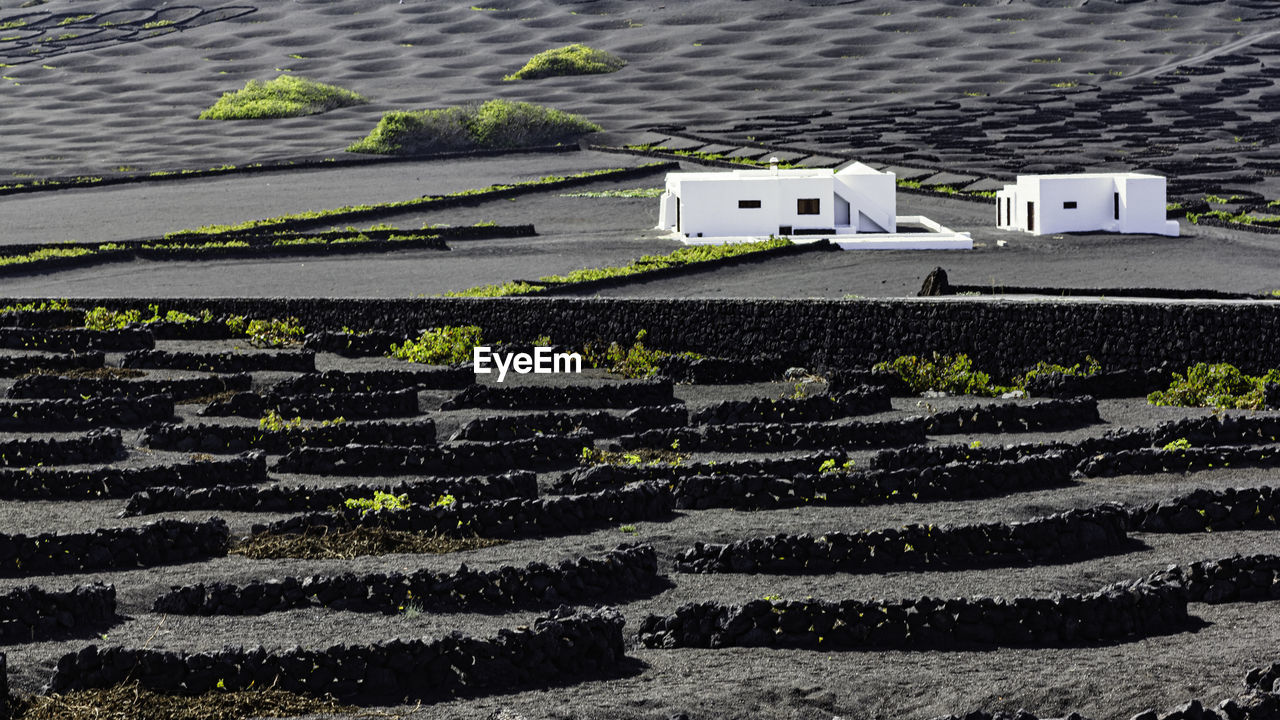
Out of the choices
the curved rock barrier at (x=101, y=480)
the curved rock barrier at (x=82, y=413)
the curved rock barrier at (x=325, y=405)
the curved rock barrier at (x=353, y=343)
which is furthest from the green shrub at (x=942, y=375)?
the curved rock barrier at (x=101, y=480)

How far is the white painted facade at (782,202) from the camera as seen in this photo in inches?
2270

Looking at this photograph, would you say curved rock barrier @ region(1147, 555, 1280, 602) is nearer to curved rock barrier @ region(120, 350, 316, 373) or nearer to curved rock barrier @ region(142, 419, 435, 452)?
curved rock barrier @ region(142, 419, 435, 452)

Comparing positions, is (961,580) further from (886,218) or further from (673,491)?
(886,218)

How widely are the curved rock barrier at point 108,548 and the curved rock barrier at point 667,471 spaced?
616 cm

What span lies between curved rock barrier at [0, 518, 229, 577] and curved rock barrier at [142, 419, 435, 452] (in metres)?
8.22

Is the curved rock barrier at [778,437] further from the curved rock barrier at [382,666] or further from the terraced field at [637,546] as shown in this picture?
the curved rock barrier at [382,666]

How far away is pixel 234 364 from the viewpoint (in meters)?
37.2

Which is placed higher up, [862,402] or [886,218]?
[886,218]

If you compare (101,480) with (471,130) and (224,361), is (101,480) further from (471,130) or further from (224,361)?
(471,130)

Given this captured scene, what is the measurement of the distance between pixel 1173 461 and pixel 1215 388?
775 centimetres

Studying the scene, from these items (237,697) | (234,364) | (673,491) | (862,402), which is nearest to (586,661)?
(237,697)

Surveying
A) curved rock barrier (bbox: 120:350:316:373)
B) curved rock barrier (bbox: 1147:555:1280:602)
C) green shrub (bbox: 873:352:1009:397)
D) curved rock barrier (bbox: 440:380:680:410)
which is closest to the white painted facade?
green shrub (bbox: 873:352:1009:397)

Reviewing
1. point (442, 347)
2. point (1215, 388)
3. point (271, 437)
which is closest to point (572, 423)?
point (271, 437)

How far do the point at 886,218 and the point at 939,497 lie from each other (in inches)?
1453
